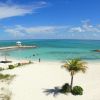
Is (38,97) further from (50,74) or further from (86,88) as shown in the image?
(50,74)

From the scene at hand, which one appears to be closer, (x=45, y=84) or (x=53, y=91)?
(x=53, y=91)

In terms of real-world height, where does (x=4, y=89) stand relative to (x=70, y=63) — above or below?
below

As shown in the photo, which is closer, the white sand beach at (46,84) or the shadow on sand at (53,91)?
the white sand beach at (46,84)

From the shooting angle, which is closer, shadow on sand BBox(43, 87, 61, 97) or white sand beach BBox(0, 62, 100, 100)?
white sand beach BBox(0, 62, 100, 100)

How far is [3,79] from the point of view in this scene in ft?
130

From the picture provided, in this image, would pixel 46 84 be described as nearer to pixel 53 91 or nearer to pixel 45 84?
pixel 45 84

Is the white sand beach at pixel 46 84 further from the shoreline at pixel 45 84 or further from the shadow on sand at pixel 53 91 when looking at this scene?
the shadow on sand at pixel 53 91

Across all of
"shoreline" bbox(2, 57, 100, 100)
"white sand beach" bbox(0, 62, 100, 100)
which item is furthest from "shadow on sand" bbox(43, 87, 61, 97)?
"shoreline" bbox(2, 57, 100, 100)

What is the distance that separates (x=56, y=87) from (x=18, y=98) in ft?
25.2

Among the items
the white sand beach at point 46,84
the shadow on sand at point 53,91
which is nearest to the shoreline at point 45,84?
the white sand beach at point 46,84

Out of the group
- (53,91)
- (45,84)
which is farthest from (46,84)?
(53,91)

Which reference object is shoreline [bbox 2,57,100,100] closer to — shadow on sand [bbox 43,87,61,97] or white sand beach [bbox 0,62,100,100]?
white sand beach [bbox 0,62,100,100]

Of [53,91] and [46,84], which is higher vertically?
[46,84]

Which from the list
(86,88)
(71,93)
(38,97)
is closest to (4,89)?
(38,97)
